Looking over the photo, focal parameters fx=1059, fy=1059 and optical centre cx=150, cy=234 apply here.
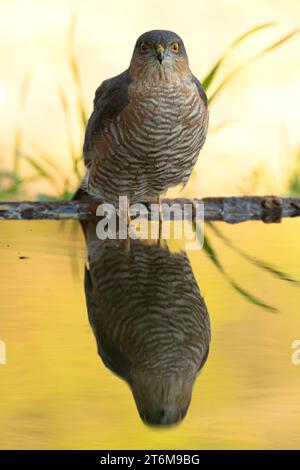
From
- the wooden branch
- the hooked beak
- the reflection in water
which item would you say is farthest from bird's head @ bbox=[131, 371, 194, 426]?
the wooden branch

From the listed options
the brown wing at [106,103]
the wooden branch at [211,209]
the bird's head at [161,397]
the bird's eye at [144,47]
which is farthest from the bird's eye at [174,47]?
the bird's head at [161,397]

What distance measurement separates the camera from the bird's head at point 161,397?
2482 mm

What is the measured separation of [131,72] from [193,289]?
183 cm

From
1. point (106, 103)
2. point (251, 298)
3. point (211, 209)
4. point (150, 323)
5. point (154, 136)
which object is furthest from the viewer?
point (211, 209)

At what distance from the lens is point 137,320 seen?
3.42 metres

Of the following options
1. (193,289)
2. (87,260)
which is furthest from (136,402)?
(87,260)

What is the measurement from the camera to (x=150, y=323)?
11.1 ft

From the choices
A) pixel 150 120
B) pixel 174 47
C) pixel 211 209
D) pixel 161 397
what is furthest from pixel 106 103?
pixel 161 397

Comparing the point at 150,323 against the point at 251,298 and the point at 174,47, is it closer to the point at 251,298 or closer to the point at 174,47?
the point at 251,298

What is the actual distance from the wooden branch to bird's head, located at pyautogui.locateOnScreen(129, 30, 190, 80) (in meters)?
1.18

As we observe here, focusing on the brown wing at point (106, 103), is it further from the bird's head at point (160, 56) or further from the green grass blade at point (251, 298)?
the green grass blade at point (251, 298)

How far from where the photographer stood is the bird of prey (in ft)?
17.4

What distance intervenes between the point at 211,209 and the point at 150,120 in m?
1.20

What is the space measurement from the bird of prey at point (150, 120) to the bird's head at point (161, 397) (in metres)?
2.67
